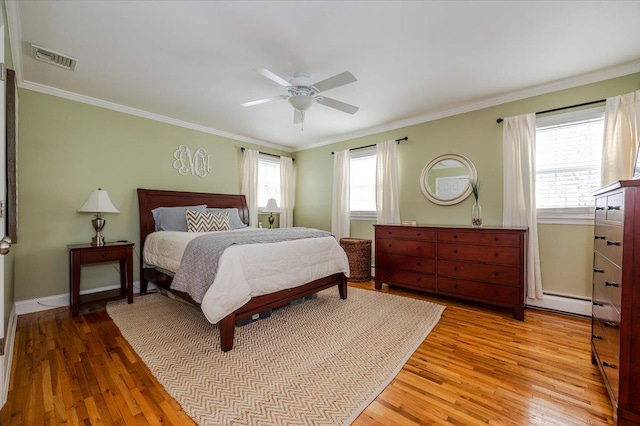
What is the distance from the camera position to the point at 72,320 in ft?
9.38

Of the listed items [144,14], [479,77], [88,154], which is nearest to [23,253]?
[88,154]

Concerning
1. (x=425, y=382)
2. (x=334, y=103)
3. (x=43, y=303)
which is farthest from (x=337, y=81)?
(x=43, y=303)

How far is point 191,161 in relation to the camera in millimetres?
4492

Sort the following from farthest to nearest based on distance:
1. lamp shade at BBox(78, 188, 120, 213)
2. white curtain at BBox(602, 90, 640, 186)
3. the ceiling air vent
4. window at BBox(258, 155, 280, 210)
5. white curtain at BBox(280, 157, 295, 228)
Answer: white curtain at BBox(280, 157, 295, 228)
window at BBox(258, 155, 280, 210)
lamp shade at BBox(78, 188, 120, 213)
white curtain at BBox(602, 90, 640, 186)
the ceiling air vent

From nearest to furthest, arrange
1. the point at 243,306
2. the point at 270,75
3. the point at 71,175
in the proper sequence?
the point at 270,75
the point at 243,306
the point at 71,175

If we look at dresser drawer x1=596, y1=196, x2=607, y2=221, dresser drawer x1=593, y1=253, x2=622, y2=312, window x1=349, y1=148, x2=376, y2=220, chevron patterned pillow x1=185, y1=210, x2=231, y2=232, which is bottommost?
dresser drawer x1=593, y1=253, x2=622, y2=312

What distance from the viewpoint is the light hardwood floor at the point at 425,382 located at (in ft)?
5.08

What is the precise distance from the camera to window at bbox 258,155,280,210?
18.0 ft

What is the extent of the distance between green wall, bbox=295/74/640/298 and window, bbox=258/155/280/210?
1.14 meters

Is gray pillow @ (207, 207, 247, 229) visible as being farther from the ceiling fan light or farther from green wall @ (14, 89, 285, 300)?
the ceiling fan light

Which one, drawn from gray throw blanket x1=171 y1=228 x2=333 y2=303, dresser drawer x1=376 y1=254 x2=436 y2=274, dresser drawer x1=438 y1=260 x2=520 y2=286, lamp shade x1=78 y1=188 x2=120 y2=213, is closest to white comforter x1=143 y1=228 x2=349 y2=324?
gray throw blanket x1=171 y1=228 x2=333 y2=303

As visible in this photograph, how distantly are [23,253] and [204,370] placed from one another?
110 inches

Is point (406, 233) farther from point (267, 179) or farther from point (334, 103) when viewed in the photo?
point (267, 179)

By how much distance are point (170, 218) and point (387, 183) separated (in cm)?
332
